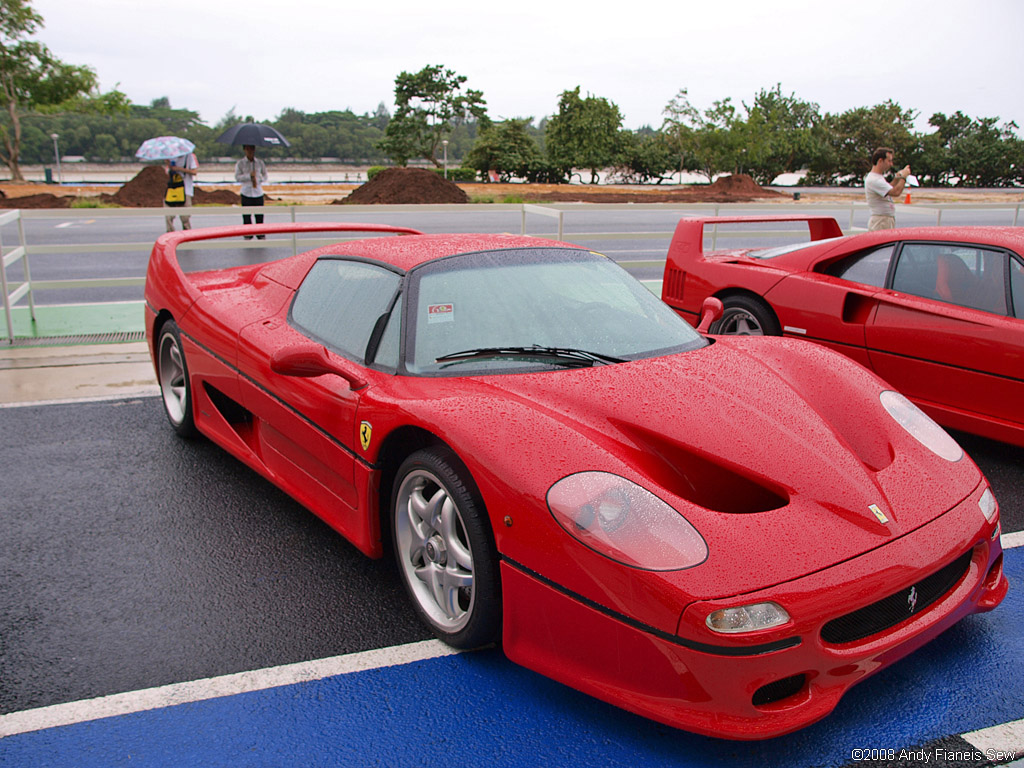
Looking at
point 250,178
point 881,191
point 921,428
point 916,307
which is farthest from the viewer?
point 250,178

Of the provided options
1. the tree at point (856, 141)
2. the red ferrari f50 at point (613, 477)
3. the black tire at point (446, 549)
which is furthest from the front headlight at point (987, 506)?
the tree at point (856, 141)

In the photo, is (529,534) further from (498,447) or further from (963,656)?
(963,656)

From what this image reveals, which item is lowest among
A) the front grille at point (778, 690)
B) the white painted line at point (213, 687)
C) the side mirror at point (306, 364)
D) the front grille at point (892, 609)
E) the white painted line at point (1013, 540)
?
the white painted line at point (213, 687)

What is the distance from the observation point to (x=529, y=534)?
7.43 feet

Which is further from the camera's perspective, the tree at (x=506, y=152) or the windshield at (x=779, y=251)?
the tree at (x=506, y=152)

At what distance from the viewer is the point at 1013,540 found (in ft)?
11.4

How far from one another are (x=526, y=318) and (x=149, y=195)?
25.5m

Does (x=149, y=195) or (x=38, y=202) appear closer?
(x=38, y=202)

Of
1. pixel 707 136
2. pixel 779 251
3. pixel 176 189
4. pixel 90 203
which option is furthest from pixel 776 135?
pixel 779 251

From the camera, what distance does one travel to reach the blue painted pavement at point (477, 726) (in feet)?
7.28

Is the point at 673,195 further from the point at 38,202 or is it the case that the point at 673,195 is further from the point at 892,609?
the point at 892,609

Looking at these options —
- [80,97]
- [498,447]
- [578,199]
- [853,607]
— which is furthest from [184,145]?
[80,97]

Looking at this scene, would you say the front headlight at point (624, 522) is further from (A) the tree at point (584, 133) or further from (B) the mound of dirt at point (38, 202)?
(A) the tree at point (584, 133)

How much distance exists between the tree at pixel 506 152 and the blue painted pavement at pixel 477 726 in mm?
44152
